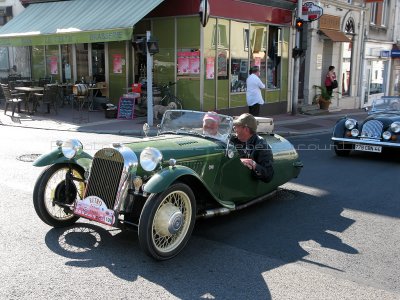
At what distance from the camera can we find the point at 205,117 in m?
5.29

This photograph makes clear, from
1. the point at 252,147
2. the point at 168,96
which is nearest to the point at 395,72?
the point at 168,96

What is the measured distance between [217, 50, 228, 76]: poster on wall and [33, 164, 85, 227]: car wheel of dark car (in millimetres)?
11150

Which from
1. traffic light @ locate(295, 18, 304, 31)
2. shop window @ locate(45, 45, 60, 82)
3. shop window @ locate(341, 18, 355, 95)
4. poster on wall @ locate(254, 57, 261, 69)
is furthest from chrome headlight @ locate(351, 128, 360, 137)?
shop window @ locate(341, 18, 355, 95)

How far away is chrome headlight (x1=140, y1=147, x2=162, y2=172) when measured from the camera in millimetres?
4176

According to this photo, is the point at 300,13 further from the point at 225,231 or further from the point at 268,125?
the point at 225,231

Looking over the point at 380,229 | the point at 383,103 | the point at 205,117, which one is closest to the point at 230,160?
the point at 205,117

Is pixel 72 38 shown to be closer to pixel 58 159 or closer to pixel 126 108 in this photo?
pixel 126 108

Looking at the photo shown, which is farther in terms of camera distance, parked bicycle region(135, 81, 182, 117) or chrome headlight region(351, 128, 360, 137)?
parked bicycle region(135, 81, 182, 117)

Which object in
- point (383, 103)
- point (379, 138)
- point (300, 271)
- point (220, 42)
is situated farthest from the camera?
point (220, 42)

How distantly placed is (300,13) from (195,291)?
50.7 feet

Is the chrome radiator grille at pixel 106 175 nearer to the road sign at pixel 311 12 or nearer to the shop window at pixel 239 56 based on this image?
the shop window at pixel 239 56

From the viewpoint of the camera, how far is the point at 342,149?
32.6 ft

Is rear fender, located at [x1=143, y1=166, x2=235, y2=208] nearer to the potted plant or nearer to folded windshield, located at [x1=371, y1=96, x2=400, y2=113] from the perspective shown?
folded windshield, located at [x1=371, y1=96, x2=400, y2=113]

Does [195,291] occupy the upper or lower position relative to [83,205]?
lower
